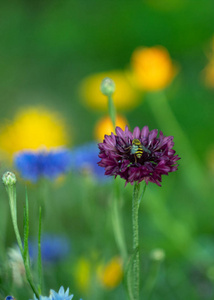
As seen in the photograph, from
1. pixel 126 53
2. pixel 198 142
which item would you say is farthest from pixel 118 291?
pixel 126 53

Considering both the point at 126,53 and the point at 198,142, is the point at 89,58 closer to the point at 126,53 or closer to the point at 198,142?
the point at 126,53

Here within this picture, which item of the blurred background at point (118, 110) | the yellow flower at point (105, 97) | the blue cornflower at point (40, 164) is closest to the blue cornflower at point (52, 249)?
the blurred background at point (118, 110)

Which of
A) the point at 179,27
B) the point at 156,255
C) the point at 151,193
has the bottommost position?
the point at 156,255

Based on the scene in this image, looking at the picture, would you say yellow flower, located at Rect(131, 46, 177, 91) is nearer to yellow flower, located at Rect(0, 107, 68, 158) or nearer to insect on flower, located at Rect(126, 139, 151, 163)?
yellow flower, located at Rect(0, 107, 68, 158)

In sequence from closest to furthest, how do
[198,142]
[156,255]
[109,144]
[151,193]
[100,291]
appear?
[109,144]
[156,255]
[100,291]
[151,193]
[198,142]

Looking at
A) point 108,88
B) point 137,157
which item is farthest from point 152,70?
point 137,157

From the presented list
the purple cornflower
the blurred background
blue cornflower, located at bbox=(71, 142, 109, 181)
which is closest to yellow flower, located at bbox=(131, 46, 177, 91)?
the blurred background
